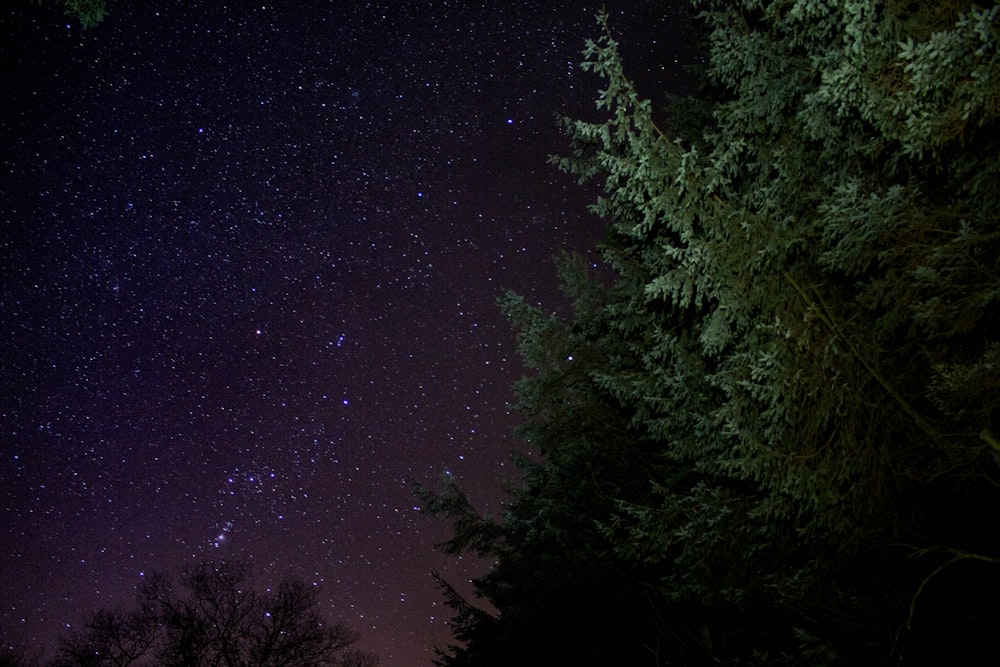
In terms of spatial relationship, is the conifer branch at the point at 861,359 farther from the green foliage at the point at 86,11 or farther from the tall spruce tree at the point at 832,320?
the green foliage at the point at 86,11

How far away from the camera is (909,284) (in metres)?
4.06

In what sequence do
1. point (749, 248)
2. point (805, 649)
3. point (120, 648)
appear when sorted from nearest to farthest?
point (805, 649) < point (749, 248) < point (120, 648)

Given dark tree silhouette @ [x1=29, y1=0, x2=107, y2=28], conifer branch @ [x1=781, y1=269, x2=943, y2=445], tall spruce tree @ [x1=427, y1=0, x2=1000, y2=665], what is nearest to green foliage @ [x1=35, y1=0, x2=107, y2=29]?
dark tree silhouette @ [x1=29, y1=0, x2=107, y2=28]

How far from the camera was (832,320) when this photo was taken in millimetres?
4559

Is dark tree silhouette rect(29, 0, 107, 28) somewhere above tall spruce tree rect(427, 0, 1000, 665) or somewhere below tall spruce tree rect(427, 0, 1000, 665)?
above

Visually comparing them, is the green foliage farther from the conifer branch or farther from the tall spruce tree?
the conifer branch

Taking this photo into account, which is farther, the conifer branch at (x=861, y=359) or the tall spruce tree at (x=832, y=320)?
the conifer branch at (x=861, y=359)

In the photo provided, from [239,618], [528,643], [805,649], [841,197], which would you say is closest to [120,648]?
[239,618]

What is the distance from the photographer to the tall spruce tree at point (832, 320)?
12.1 feet

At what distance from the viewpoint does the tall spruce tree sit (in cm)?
370

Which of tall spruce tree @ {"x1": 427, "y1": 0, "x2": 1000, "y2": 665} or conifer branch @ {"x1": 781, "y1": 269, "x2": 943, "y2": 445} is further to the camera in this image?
conifer branch @ {"x1": 781, "y1": 269, "x2": 943, "y2": 445}

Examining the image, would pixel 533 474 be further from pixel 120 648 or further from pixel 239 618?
pixel 120 648

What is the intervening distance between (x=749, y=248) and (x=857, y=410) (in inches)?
61.5

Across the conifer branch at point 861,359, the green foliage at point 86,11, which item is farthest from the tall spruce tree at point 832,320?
the green foliage at point 86,11
